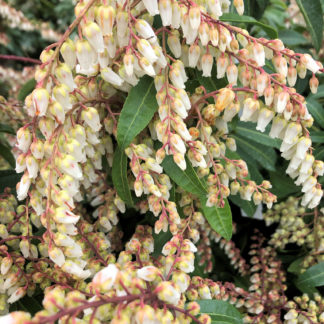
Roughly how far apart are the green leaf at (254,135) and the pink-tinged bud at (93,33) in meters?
0.79

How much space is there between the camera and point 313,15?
51.4 inches

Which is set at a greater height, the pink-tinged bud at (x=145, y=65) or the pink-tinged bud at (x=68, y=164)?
the pink-tinged bud at (x=145, y=65)

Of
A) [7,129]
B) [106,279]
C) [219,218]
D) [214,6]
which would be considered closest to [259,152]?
[219,218]

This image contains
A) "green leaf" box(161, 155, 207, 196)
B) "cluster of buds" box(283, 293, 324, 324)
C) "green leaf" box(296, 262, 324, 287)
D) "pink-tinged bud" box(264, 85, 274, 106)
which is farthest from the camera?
"green leaf" box(296, 262, 324, 287)

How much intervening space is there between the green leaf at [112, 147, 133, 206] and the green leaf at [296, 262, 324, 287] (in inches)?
25.2

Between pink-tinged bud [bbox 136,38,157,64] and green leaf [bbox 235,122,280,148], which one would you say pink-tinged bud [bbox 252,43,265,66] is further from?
green leaf [bbox 235,122,280,148]

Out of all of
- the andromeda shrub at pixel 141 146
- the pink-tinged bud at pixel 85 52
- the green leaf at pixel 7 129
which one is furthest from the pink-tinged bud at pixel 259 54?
the green leaf at pixel 7 129

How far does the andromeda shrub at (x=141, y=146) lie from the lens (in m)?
0.67

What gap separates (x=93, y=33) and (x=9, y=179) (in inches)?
28.7

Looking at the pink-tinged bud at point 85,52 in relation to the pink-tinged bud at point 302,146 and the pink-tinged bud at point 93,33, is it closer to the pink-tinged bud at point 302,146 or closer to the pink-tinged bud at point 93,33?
the pink-tinged bud at point 93,33

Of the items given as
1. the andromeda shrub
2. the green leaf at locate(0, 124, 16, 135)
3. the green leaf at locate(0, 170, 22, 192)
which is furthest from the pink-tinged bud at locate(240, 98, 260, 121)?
the green leaf at locate(0, 124, 16, 135)

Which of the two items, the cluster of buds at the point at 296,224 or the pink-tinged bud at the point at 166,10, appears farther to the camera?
the cluster of buds at the point at 296,224

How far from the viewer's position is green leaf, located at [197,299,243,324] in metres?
0.86

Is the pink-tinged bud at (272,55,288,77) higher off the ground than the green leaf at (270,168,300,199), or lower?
higher
